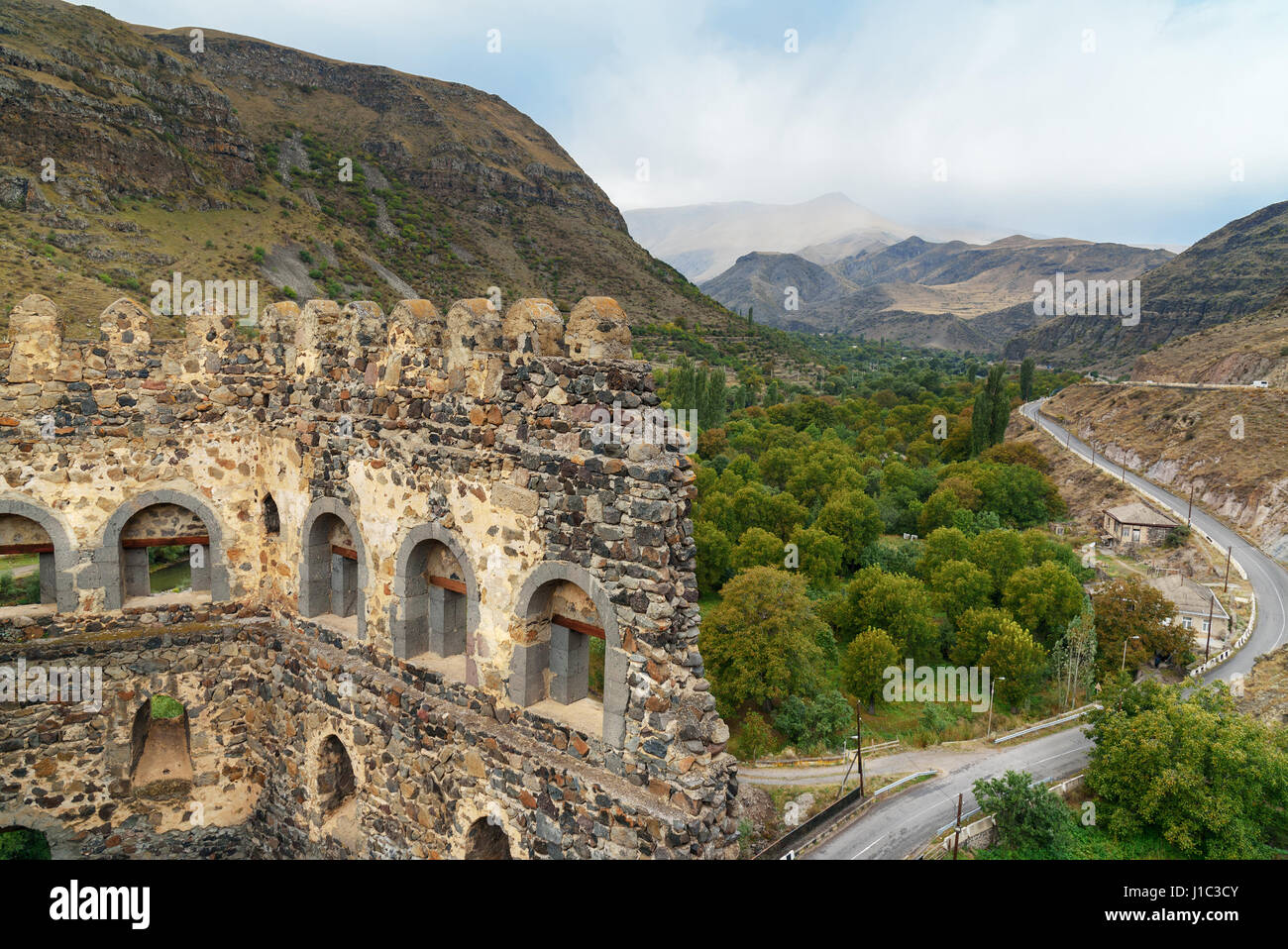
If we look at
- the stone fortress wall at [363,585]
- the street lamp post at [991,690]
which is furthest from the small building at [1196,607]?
the stone fortress wall at [363,585]

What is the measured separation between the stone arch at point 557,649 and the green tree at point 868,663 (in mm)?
22724

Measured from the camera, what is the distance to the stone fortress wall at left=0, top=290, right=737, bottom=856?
767 centimetres

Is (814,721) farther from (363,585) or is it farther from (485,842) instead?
(363,585)

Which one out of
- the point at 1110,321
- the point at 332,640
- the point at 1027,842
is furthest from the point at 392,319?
the point at 1110,321

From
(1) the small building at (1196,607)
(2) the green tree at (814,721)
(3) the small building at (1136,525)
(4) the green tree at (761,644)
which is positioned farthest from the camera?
(3) the small building at (1136,525)

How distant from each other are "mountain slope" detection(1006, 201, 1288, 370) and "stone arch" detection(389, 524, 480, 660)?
132 metres

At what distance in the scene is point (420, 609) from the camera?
9.99 meters

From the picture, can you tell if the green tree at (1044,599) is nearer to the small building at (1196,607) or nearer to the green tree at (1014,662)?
the green tree at (1014,662)

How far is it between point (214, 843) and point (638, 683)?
28.9 feet

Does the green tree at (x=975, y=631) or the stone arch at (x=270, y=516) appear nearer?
the stone arch at (x=270, y=516)

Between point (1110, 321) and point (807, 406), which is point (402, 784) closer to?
point (807, 406)

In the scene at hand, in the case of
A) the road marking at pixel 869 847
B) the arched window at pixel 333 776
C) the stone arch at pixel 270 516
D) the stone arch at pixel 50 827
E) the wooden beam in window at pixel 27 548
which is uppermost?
the stone arch at pixel 270 516

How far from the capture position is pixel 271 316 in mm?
11625

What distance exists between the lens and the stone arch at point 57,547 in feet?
33.4
